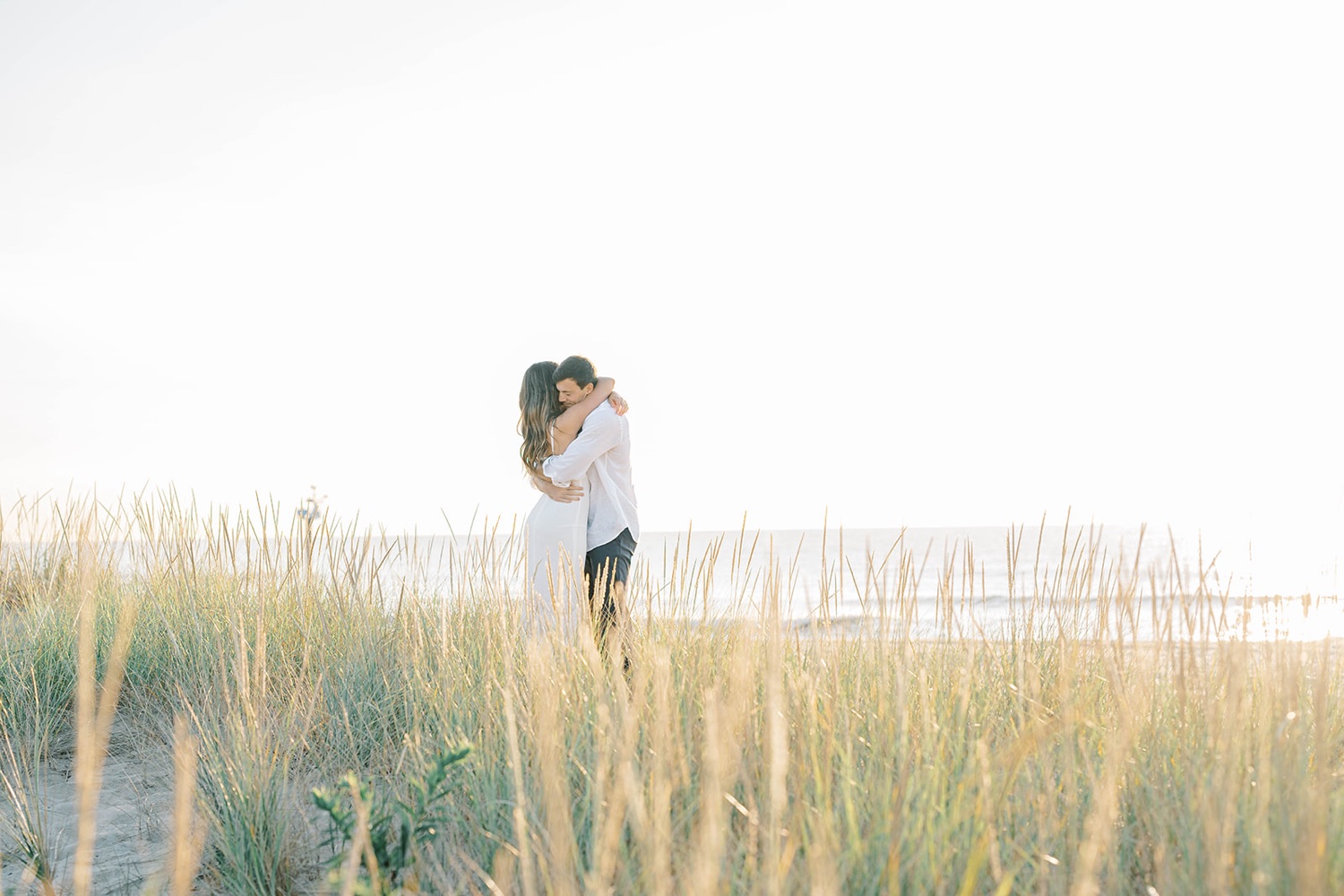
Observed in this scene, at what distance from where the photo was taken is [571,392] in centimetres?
386

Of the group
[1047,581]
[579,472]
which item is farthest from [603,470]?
[1047,581]

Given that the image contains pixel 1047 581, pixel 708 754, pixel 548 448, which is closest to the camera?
pixel 708 754

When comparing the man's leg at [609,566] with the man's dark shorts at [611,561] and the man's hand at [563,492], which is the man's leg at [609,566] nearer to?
the man's dark shorts at [611,561]

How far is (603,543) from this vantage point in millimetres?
3807

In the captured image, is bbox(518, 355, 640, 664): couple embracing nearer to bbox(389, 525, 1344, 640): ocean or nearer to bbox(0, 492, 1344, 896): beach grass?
bbox(389, 525, 1344, 640): ocean

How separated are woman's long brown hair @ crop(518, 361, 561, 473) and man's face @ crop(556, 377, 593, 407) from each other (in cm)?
7

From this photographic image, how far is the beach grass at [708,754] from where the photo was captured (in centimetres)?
150

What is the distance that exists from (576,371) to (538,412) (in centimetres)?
27

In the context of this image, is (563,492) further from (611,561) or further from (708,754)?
(708,754)

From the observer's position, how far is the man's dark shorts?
371 centimetres

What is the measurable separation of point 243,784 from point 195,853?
0.55 ft

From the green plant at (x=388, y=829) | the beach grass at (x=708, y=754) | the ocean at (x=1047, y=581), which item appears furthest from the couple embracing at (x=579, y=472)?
the green plant at (x=388, y=829)

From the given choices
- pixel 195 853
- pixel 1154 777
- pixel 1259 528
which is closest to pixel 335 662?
pixel 195 853

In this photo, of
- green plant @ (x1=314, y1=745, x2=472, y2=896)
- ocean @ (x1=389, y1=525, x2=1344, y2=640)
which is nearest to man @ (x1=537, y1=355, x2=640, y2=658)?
ocean @ (x1=389, y1=525, x2=1344, y2=640)
